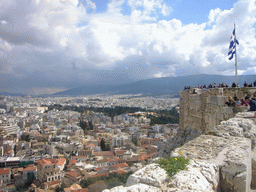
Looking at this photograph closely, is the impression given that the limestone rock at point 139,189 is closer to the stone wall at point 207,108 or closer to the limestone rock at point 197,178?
the limestone rock at point 197,178

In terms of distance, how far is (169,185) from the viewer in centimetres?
161

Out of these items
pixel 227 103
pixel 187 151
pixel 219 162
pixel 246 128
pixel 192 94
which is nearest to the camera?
pixel 219 162

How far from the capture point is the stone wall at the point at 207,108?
483 centimetres

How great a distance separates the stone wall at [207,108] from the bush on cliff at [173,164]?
308 centimetres

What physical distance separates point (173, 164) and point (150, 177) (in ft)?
1.03

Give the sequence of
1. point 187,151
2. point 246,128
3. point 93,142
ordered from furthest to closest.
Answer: point 93,142 < point 246,128 < point 187,151

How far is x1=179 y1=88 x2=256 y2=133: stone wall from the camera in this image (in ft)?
15.9

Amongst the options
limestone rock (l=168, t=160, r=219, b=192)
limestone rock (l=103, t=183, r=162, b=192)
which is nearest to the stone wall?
limestone rock (l=168, t=160, r=219, b=192)

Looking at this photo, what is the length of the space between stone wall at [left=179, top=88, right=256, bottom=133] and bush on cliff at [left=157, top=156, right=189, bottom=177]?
308 cm

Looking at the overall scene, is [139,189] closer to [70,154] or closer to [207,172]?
[207,172]

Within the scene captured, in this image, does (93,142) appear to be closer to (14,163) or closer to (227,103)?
(14,163)

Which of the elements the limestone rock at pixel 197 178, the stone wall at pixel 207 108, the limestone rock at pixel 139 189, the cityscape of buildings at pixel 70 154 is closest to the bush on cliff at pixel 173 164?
the limestone rock at pixel 197 178

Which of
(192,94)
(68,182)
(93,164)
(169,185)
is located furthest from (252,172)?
(93,164)

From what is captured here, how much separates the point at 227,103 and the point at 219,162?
315 cm
